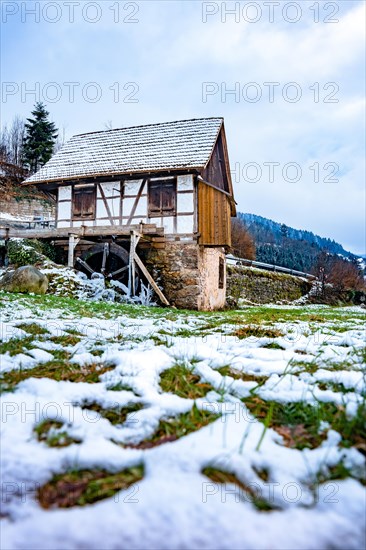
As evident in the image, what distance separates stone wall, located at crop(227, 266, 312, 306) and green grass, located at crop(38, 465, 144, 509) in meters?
16.2

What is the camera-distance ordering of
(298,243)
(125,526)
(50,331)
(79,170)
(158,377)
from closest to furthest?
(125,526), (158,377), (50,331), (79,170), (298,243)

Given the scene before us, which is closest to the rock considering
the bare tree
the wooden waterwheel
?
the wooden waterwheel

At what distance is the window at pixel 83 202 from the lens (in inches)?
541

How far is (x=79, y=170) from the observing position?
1377cm

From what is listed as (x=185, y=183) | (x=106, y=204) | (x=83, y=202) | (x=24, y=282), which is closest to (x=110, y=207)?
(x=106, y=204)

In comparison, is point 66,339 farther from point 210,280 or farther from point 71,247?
point 210,280

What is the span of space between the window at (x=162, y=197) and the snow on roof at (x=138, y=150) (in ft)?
2.33

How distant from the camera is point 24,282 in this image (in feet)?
30.9

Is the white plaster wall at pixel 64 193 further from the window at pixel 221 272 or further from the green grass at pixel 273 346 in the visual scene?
the green grass at pixel 273 346

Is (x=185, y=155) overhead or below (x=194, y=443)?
overhead

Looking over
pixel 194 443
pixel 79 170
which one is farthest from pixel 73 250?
pixel 194 443

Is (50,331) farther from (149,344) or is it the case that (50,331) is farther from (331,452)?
(331,452)

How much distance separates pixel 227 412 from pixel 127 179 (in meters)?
12.6

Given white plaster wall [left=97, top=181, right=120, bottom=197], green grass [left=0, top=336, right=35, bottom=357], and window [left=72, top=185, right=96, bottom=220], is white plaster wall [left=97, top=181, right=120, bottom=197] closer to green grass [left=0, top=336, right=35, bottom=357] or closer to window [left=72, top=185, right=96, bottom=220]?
window [left=72, top=185, right=96, bottom=220]
